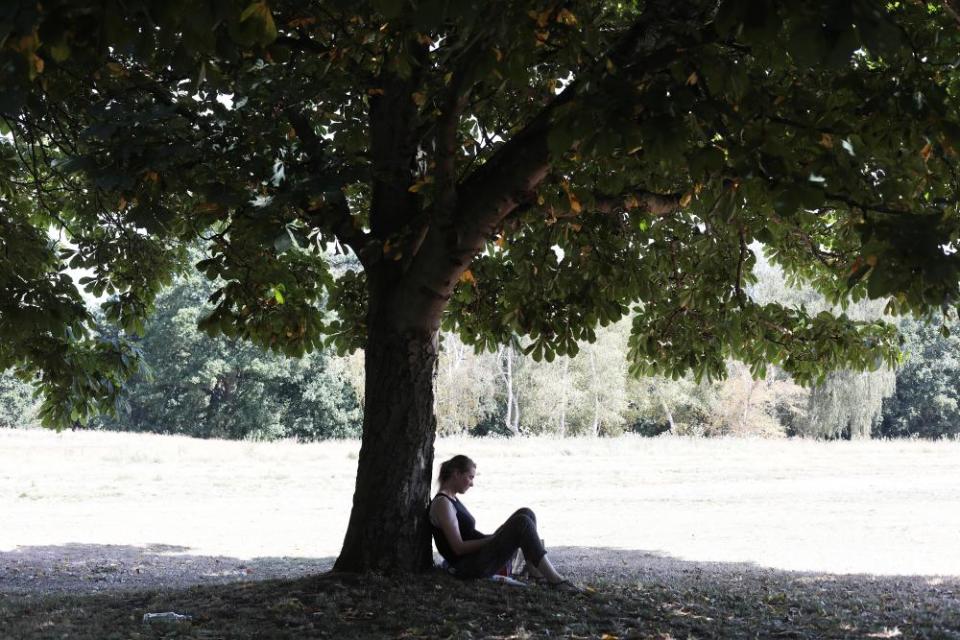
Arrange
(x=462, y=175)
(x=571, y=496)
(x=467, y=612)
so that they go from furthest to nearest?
1. (x=571, y=496)
2. (x=462, y=175)
3. (x=467, y=612)

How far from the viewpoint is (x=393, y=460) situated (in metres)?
7.38

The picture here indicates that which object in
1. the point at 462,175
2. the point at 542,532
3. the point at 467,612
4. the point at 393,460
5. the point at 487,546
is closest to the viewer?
the point at 467,612

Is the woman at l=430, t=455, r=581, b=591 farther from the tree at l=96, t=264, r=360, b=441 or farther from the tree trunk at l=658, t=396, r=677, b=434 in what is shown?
the tree at l=96, t=264, r=360, b=441

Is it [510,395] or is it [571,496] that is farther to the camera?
[510,395]

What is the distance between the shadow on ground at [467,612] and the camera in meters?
6.12

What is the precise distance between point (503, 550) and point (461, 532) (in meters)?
0.47

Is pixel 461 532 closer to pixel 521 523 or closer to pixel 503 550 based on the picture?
pixel 503 550

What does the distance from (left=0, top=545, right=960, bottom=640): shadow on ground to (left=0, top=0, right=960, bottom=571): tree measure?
0.68 metres

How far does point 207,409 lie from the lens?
71.4 meters

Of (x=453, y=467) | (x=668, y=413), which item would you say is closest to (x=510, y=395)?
(x=668, y=413)

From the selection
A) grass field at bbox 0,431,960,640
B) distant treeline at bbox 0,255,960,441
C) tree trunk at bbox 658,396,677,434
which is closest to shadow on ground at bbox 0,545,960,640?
grass field at bbox 0,431,960,640

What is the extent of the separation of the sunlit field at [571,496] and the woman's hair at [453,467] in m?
7.52

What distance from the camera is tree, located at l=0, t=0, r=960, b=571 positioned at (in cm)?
429

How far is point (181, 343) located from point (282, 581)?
2559 inches
